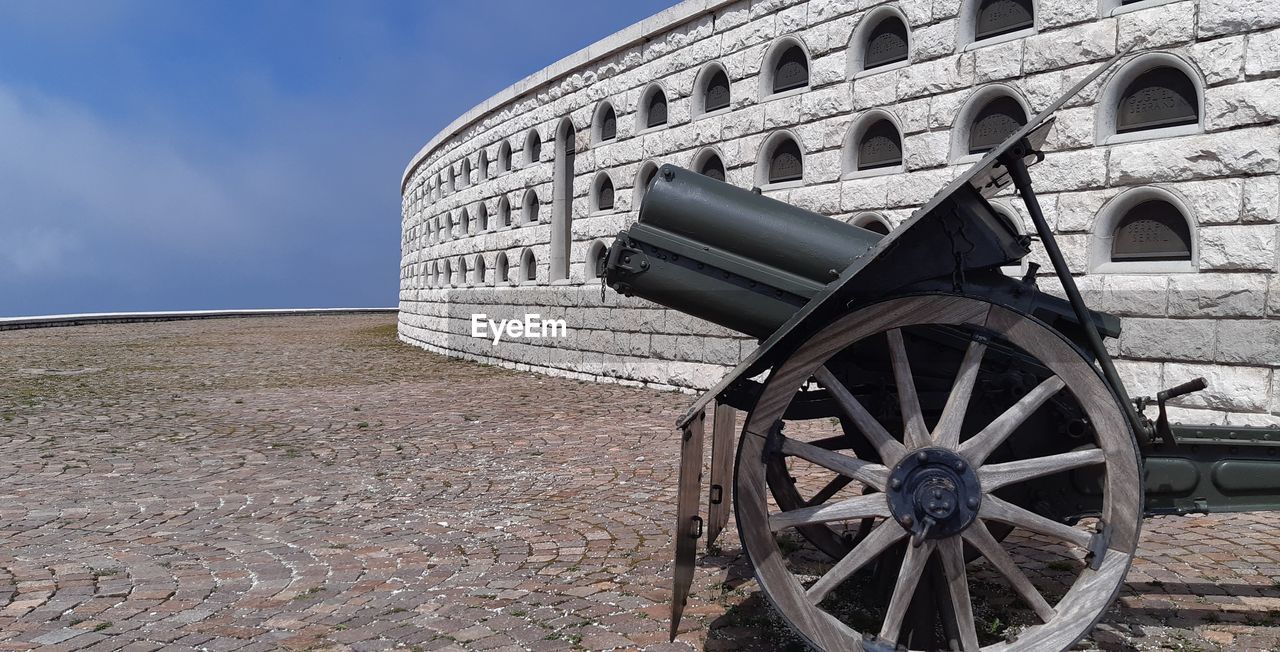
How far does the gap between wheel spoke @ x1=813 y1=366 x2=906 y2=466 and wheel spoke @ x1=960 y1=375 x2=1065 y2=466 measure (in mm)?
211

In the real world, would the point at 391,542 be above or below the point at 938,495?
below

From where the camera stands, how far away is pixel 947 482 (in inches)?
106

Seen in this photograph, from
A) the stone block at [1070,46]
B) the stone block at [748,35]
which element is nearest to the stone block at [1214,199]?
the stone block at [1070,46]

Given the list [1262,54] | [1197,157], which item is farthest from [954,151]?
[1262,54]

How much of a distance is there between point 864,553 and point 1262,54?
6.40 meters

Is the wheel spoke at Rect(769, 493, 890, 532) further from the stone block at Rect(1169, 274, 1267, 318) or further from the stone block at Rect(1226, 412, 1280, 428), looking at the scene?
the stone block at Rect(1169, 274, 1267, 318)

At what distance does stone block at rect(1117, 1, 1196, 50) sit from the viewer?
7.05 meters

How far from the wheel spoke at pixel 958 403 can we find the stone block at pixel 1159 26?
6.02 metres

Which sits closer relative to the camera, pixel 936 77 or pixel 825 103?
pixel 936 77

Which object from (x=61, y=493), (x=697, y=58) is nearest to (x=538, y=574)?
(x=61, y=493)

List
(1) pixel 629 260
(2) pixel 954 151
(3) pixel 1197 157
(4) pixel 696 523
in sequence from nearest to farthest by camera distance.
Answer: (4) pixel 696 523 → (1) pixel 629 260 → (3) pixel 1197 157 → (2) pixel 954 151

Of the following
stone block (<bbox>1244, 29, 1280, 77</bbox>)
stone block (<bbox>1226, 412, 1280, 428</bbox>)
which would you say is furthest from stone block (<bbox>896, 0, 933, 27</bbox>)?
stone block (<bbox>1226, 412, 1280, 428</bbox>)

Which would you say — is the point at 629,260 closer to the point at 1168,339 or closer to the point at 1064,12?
the point at 1168,339

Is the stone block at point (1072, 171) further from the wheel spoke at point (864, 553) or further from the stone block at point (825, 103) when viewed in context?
the wheel spoke at point (864, 553)
